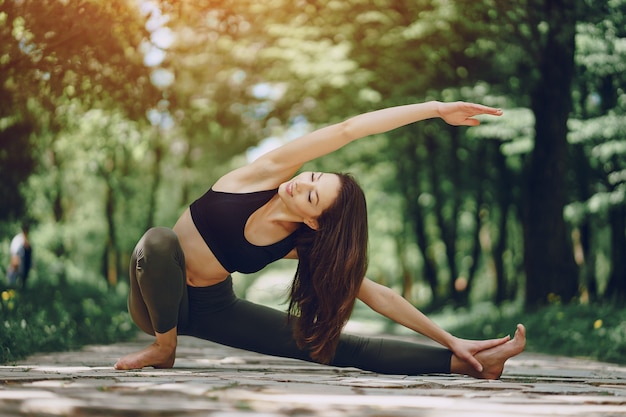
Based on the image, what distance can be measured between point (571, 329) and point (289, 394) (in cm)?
785

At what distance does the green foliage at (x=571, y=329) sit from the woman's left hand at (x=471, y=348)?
379 centimetres

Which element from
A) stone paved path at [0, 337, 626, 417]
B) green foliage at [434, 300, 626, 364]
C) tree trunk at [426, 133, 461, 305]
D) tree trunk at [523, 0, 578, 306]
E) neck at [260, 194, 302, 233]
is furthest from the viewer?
tree trunk at [426, 133, 461, 305]

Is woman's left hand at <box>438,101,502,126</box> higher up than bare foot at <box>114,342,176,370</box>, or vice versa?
woman's left hand at <box>438,101,502,126</box>

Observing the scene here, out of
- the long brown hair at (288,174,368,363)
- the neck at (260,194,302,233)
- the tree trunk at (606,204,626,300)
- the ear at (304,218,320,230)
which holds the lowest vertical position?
the tree trunk at (606,204,626,300)

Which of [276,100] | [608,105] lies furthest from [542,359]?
[276,100]

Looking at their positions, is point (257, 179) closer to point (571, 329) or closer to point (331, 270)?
point (331, 270)

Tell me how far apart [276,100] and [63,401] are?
19.9 metres

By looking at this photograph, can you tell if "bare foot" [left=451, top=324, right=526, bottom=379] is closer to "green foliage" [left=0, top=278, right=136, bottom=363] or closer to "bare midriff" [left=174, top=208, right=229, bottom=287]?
"bare midriff" [left=174, top=208, right=229, bottom=287]

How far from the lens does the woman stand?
5418 millimetres

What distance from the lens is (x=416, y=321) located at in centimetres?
570

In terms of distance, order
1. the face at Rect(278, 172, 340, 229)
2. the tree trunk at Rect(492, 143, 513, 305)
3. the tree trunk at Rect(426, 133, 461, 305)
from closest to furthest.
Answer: the face at Rect(278, 172, 340, 229)
the tree trunk at Rect(492, 143, 513, 305)
the tree trunk at Rect(426, 133, 461, 305)

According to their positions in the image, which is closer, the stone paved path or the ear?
the stone paved path

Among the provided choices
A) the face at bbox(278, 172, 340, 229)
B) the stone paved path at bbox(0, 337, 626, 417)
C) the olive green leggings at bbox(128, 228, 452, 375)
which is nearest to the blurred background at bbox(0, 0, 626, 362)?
the olive green leggings at bbox(128, 228, 452, 375)

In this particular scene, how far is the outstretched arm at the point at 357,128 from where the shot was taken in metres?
5.34
